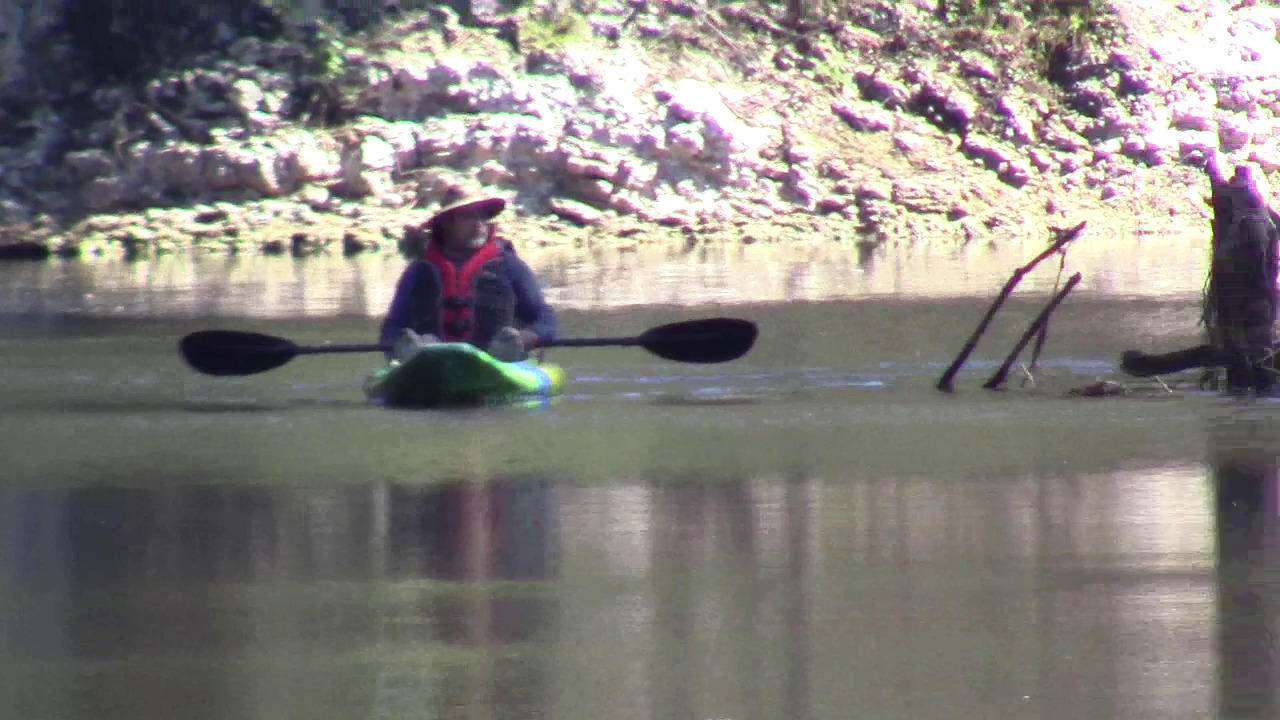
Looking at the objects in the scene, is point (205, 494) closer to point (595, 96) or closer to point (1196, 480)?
point (1196, 480)

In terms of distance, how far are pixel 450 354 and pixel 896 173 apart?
3010 cm

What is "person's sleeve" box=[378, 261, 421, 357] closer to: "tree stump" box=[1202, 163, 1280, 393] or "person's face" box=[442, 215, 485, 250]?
"person's face" box=[442, 215, 485, 250]

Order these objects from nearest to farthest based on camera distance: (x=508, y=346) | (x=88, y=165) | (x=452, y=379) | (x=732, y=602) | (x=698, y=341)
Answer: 1. (x=732, y=602)
2. (x=452, y=379)
3. (x=508, y=346)
4. (x=698, y=341)
5. (x=88, y=165)

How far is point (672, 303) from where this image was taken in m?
25.4

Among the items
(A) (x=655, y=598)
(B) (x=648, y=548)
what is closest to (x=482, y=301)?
(B) (x=648, y=548)

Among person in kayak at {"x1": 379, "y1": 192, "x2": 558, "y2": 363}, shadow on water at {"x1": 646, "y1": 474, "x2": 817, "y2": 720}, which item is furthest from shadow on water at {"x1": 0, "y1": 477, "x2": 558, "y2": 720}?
person in kayak at {"x1": 379, "y1": 192, "x2": 558, "y2": 363}

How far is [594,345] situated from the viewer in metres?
16.3

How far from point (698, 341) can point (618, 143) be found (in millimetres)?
25948

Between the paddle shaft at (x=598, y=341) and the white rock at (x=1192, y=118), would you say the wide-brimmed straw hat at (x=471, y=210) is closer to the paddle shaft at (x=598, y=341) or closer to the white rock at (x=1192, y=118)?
the paddle shaft at (x=598, y=341)

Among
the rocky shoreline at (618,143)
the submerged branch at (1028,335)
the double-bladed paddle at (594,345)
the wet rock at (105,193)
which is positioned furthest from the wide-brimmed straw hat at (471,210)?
the wet rock at (105,193)

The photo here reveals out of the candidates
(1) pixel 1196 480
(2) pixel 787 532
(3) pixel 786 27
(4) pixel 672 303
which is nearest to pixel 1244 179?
(1) pixel 1196 480

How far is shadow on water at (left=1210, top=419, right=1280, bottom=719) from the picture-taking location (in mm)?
6660

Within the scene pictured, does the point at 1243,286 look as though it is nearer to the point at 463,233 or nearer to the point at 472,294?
the point at 472,294

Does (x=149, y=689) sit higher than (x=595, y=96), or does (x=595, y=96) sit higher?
(x=595, y=96)
